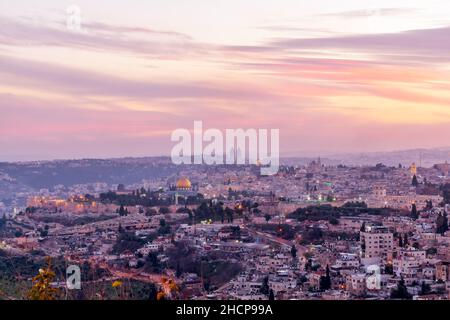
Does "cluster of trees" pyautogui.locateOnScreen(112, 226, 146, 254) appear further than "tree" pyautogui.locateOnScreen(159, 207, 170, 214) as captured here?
No

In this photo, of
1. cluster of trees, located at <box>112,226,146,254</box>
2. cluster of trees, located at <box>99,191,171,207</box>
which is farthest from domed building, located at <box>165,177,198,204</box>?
cluster of trees, located at <box>112,226,146,254</box>

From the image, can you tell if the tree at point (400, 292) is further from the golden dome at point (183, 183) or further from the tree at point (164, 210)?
the tree at point (164, 210)

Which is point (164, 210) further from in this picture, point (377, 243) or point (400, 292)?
point (400, 292)

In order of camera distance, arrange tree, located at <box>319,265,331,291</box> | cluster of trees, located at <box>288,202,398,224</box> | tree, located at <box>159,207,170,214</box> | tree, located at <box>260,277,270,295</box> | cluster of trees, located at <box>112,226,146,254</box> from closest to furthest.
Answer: tree, located at <box>260,277,270,295</box> → tree, located at <box>319,265,331,291</box> → cluster of trees, located at <box>112,226,146,254</box> → cluster of trees, located at <box>288,202,398,224</box> → tree, located at <box>159,207,170,214</box>

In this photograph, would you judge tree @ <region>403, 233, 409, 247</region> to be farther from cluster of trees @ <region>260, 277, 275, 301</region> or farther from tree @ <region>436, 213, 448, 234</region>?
cluster of trees @ <region>260, 277, 275, 301</region>

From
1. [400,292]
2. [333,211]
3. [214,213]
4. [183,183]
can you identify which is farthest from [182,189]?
[400,292]

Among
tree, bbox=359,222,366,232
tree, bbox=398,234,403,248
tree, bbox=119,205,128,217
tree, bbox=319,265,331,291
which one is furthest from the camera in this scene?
tree, bbox=119,205,128,217

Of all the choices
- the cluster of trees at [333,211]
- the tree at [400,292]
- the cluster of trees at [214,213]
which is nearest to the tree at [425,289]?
the tree at [400,292]

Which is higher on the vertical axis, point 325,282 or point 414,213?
point 414,213
